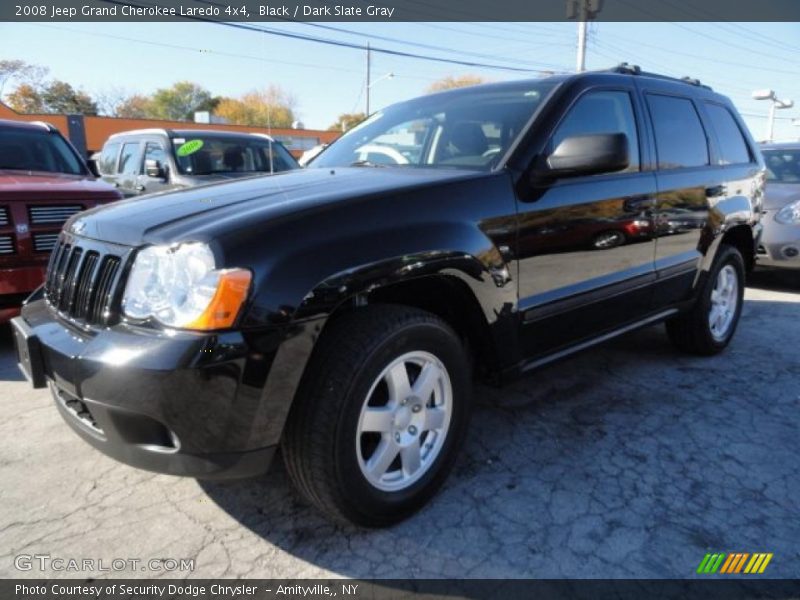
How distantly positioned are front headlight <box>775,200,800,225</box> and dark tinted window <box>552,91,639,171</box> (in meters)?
4.28

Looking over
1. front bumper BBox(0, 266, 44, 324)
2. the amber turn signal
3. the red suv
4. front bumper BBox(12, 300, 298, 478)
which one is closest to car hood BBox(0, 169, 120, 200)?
the red suv

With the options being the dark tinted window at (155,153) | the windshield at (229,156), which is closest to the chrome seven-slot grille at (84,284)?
the windshield at (229,156)

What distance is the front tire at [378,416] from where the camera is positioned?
2.00 meters

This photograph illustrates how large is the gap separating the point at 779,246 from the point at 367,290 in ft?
20.0

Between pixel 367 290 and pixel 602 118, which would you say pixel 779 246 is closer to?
pixel 602 118

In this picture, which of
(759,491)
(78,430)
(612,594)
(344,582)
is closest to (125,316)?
(78,430)

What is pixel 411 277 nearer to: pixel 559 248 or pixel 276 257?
pixel 276 257

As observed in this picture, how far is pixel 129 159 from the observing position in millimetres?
8609

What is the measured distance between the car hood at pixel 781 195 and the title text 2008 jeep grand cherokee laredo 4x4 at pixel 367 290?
159 inches

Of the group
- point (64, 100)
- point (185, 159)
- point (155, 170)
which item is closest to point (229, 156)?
point (185, 159)

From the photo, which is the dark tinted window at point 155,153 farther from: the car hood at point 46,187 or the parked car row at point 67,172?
the car hood at point 46,187

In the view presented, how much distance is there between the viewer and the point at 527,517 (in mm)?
2391

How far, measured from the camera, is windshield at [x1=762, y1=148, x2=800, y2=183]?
7.30 meters

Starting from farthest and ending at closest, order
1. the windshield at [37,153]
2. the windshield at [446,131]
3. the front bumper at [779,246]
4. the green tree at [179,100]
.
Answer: the green tree at [179,100], the front bumper at [779,246], the windshield at [37,153], the windshield at [446,131]
